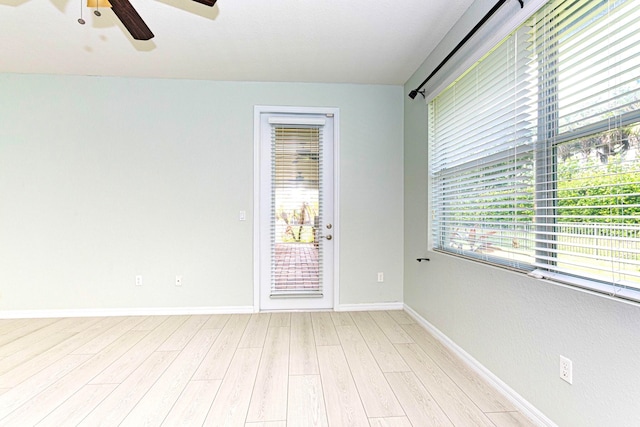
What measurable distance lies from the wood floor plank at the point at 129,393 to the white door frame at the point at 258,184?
49.0 inches

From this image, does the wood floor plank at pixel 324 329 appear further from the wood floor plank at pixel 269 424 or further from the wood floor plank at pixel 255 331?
the wood floor plank at pixel 269 424

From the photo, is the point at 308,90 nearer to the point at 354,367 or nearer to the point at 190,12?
the point at 190,12

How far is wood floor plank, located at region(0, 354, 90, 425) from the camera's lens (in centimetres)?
181

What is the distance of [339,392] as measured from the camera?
6.36ft

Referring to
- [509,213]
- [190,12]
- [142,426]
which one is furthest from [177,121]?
[509,213]

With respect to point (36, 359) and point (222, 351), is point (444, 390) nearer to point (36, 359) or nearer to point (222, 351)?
point (222, 351)

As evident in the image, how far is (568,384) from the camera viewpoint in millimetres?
1469

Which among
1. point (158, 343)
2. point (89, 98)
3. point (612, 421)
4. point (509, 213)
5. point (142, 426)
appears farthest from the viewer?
point (89, 98)

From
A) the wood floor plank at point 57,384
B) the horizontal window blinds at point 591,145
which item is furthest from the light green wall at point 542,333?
the wood floor plank at point 57,384

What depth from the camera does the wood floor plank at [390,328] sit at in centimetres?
275

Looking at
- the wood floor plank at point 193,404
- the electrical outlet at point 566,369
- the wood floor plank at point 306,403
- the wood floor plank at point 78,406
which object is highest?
the electrical outlet at point 566,369

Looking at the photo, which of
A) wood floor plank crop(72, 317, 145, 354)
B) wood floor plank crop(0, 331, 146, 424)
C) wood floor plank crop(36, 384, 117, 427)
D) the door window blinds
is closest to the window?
the door window blinds

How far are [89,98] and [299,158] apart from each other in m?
2.37

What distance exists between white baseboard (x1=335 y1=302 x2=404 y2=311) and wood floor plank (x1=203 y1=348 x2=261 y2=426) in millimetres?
1294
